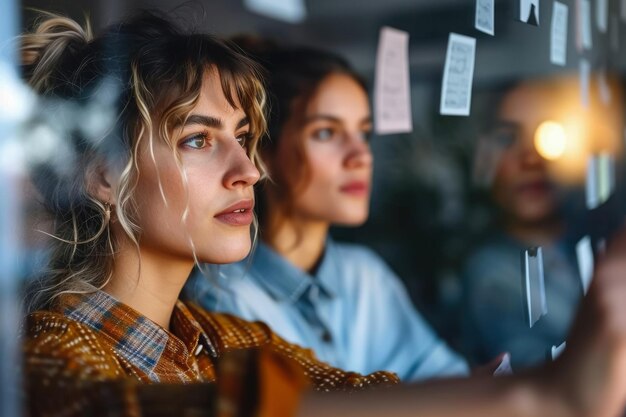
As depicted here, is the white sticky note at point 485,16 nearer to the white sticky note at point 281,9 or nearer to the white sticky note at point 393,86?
the white sticky note at point 393,86

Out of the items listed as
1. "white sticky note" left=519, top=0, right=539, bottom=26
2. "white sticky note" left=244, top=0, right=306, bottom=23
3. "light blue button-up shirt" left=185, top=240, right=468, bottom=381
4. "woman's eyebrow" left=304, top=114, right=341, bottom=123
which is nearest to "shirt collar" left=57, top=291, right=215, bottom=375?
"light blue button-up shirt" left=185, top=240, right=468, bottom=381

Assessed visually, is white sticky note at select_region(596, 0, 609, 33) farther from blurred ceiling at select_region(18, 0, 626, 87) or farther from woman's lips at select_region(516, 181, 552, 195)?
woman's lips at select_region(516, 181, 552, 195)

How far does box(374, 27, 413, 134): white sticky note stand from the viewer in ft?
7.29

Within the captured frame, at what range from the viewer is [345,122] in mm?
2244

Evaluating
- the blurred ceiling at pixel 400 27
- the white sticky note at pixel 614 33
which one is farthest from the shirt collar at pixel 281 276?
the white sticky note at pixel 614 33

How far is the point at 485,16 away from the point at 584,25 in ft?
2.51

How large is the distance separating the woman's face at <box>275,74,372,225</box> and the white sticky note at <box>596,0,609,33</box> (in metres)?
0.72

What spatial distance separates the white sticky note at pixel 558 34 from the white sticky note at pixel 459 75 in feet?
0.86

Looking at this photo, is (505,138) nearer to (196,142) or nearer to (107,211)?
(196,142)

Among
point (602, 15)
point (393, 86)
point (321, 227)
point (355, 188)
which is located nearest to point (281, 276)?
point (321, 227)

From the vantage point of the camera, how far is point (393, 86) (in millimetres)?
2219

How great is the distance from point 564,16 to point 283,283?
952 millimetres

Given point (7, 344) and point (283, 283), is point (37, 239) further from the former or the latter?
point (283, 283)

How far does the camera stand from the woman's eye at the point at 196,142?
129 cm
